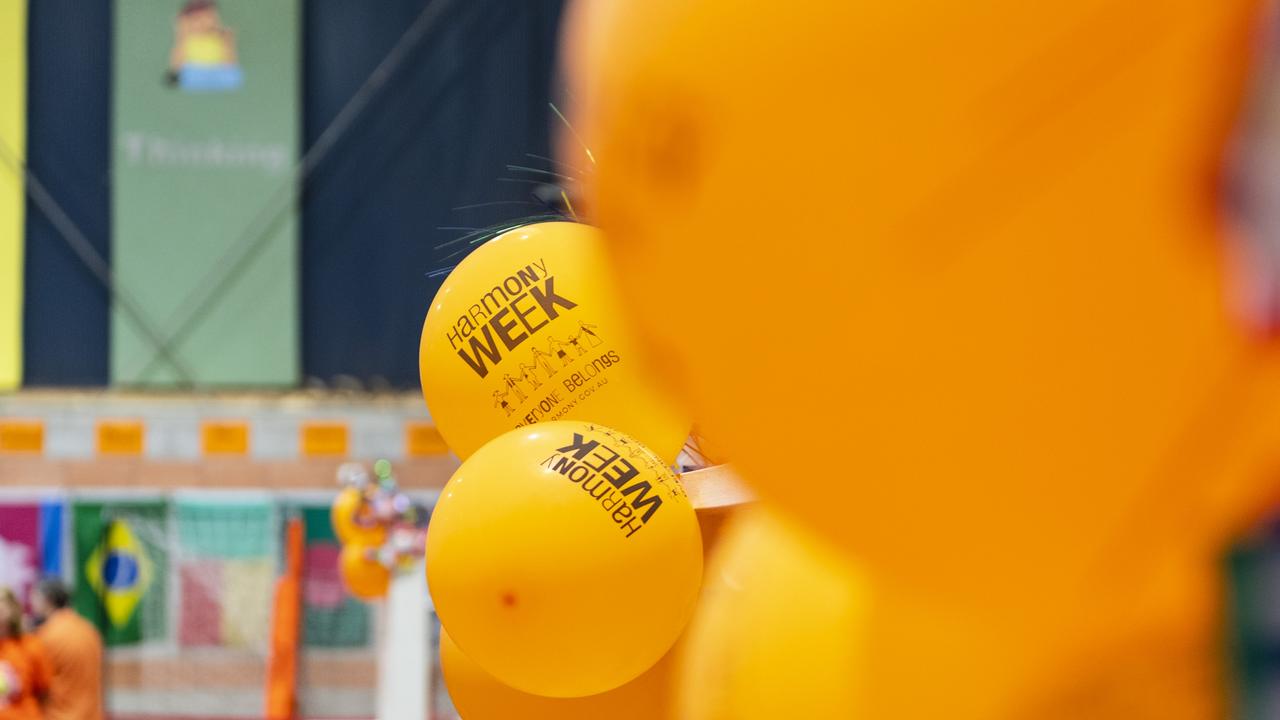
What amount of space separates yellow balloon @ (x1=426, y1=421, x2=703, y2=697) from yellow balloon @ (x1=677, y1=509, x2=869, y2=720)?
22.5 inches

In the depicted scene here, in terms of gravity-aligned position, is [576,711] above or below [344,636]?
above

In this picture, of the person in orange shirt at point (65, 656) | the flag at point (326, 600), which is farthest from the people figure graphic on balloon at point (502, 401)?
the flag at point (326, 600)

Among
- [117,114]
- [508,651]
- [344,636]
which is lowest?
[344,636]

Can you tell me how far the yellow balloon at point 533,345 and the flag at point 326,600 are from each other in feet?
21.1

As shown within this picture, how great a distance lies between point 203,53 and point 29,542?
3.47m

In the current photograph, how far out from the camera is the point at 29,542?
8.23 m

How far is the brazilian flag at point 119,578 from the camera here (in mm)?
8219

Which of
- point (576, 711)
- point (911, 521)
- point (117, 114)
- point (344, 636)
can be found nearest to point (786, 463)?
point (911, 521)

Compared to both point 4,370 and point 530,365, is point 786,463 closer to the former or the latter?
point 530,365

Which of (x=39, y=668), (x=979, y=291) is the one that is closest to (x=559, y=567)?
(x=979, y=291)

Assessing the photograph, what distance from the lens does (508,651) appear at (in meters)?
1.66

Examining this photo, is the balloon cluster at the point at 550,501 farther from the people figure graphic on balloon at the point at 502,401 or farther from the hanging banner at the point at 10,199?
the hanging banner at the point at 10,199

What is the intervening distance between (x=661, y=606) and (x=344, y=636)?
7.03m

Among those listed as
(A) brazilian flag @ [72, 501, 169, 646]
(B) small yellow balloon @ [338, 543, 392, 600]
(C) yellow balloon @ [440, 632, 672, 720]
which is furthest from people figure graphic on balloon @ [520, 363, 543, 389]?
(A) brazilian flag @ [72, 501, 169, 646]
